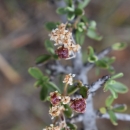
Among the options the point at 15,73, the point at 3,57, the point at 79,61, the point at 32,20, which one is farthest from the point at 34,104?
the point at 79,61

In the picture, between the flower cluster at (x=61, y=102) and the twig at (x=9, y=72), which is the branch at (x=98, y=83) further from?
the twig at (x=9, y=72)

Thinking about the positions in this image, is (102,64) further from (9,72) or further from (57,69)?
(9,72)

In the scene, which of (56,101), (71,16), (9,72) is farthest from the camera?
(9,72)

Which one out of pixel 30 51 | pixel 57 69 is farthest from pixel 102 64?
pixel 30 51

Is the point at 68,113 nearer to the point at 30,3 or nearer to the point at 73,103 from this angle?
the point at 73,103

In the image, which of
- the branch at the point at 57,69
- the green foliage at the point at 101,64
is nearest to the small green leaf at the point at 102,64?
the green foliage at the point at 101,64

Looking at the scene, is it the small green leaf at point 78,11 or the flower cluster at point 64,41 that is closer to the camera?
the flower cluster at point 64,41

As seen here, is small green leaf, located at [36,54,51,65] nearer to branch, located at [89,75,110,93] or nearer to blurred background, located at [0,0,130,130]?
branch, located at [89,75,110,93]

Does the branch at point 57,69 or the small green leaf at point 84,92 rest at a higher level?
the branch at point 57,69
